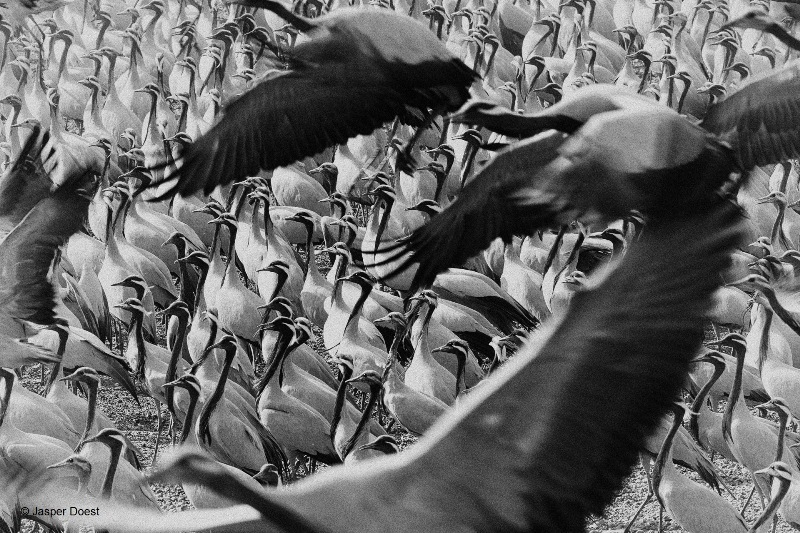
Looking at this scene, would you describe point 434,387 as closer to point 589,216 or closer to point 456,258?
point 456,258

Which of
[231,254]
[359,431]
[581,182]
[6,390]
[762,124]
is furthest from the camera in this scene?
[231,254]

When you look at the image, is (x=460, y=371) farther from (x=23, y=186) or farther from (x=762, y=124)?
(x=23, y=186)

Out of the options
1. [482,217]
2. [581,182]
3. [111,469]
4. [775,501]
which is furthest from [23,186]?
[775,501]

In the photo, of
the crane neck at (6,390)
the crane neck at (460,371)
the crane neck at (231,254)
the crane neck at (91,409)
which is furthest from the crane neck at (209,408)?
the crane neck at (231,254)

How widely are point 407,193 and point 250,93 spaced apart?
19.0ft

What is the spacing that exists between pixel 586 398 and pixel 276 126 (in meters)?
2.97

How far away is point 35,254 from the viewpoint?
559cm

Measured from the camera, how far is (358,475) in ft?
9.82

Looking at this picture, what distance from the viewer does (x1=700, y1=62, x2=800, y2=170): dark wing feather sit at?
6367 millimetres

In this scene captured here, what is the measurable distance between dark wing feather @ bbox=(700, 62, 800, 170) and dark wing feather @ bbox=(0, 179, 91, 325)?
2.67m

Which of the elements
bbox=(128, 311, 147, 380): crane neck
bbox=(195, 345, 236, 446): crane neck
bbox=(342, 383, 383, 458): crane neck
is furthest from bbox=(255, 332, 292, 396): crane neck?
bbox=(128, 311, 147, 380): crane neck

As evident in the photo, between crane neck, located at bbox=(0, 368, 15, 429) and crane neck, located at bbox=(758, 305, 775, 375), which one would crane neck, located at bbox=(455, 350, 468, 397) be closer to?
crane neck, located at bbox=(758, 305, 775, 375)

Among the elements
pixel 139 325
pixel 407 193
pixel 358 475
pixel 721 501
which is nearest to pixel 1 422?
pixel 139 325

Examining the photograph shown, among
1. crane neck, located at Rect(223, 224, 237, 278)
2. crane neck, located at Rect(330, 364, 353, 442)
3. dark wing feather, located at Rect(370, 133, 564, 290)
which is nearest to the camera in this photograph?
dark wing feather, located at Rect(370, 133, 564, 290)
